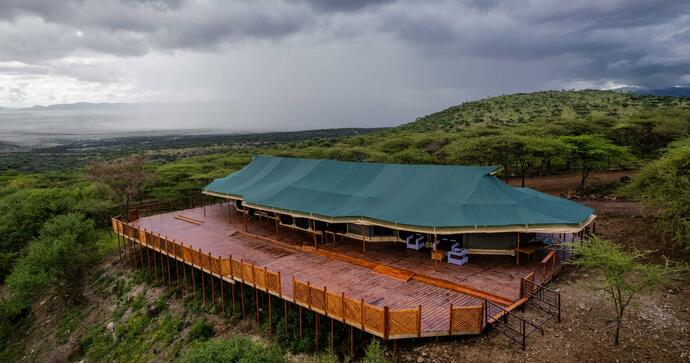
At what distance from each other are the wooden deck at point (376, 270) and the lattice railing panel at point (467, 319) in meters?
0.35

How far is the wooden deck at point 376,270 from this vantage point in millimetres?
13594

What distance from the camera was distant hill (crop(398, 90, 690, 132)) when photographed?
221 feet

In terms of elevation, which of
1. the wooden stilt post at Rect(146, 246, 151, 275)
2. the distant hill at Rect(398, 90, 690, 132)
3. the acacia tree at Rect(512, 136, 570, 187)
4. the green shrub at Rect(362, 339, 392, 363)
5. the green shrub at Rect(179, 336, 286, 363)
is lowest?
the wooden stilt post at Rect(146, 246, 151, 275)

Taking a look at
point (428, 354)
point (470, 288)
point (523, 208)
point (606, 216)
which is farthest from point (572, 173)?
point (428, 354)

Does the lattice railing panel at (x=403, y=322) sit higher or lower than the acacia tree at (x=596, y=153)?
lower

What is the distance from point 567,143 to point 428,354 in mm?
26989

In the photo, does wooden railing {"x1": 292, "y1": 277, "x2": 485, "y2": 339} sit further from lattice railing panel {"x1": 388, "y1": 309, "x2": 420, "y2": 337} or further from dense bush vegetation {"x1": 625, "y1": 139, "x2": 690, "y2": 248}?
dense bush vegetation {"x1": 625, "y1": 139, "x2": 690, "y2": 248}

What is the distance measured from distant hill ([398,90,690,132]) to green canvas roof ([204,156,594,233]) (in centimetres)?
4781

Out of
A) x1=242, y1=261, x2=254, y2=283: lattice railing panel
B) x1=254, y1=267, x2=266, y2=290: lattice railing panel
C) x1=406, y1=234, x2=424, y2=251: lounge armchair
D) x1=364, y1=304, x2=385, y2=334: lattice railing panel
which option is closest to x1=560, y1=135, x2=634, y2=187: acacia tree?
x1=406, y1=234, x2=424, y2=251: lounge armchair

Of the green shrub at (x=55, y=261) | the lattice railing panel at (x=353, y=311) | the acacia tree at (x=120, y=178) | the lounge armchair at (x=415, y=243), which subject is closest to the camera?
the lattice railing panel at (x=353, y=311)

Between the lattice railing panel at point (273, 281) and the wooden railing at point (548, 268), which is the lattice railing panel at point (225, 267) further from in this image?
the wooden railing at point (548, 268)

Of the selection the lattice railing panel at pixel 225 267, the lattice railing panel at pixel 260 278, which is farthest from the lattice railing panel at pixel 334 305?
the lattice railing panel at pixel 225 267

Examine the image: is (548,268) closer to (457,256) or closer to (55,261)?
(457,256)

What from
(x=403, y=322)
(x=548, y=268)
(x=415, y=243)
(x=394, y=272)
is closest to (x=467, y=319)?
(x=403, y=322)
